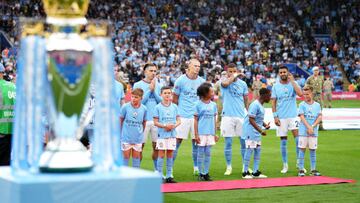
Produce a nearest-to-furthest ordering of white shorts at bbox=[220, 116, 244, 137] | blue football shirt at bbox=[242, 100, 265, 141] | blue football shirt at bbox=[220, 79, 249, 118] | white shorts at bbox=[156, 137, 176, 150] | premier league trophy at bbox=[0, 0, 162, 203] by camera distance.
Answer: premier league trophy at bbox=[0, 0, 162, 203], white shorts at bbox=[156, 137, 176, 150], blue football shirt at bbox=[242, 100, 265, 141], white shorts at bbox=[220, 116, 244, 137], blue football shirt at bbox=[220, 79, 249, 118]

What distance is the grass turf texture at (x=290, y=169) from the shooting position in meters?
11.9

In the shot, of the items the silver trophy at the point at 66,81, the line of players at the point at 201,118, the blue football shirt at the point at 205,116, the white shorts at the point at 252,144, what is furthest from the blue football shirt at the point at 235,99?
the silver trophy at the point at 66,81

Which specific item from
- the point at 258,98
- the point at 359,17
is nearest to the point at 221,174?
the point at 258,98

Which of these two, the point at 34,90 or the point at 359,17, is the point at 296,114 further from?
the point at 359,17

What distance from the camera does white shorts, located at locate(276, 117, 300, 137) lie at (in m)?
15.4

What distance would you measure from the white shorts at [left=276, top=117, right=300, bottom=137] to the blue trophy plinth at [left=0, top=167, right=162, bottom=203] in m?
9.35

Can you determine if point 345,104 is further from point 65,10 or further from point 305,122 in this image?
point 65,10

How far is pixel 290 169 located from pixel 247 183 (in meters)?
2.39

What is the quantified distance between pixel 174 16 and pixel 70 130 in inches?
1651

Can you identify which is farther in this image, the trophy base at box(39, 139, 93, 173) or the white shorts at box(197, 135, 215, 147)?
the white shorts at box(197, 135, 215, 147)

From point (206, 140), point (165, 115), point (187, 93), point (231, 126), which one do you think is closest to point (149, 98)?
point (165, 115)

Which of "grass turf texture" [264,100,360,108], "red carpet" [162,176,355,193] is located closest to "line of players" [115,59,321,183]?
"red carpet" [162,176,355,193]

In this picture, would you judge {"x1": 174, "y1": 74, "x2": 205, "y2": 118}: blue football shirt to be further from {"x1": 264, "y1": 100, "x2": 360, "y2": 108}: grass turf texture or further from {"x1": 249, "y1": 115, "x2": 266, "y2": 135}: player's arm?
{"x1": 264, "y1": 100, "x2": 360, "y2": 108}: grass turf texture

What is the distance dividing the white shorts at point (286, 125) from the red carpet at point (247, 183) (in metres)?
1.32
